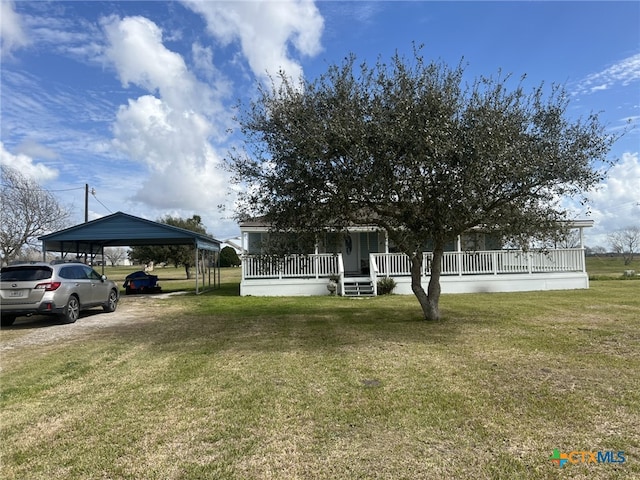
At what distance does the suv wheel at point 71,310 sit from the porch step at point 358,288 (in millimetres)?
9900

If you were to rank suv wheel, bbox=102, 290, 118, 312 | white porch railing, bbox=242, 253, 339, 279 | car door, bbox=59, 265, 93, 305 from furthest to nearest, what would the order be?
white porch railing, bbox=242, 253, 339, 279 → suv wheel, bbox=102, 290, 118, 312 → car door, bbox=59, 265, 93, 305

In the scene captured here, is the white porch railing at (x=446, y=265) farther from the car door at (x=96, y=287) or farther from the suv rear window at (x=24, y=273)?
the suv rear window at (x=24, y=273)

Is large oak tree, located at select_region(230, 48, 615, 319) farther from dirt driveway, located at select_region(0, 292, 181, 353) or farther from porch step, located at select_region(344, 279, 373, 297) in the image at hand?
porch step, located at select_region(344, 279, 373, 297)

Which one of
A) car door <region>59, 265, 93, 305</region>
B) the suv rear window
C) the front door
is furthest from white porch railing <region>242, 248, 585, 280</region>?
the suv rear window

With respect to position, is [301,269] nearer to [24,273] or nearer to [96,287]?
[96,287]

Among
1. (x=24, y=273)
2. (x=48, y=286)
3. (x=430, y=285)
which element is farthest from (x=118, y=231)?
(x=430, y=285)

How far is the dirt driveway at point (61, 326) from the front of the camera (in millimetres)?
9062

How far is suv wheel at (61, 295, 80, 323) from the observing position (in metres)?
11.2

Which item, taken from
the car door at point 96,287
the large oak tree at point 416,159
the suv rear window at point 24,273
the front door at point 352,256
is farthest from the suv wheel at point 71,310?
the front door at point 352,256

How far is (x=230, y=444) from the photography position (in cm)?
384

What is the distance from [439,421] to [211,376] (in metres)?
3.17

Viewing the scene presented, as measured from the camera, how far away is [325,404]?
479cm

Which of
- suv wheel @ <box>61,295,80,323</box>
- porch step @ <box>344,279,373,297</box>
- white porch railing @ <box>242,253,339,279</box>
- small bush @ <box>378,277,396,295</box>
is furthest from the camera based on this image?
white porch railing @ <box>242,253,339,279</box>

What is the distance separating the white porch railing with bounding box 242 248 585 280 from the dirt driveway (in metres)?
5.68
